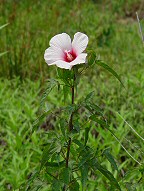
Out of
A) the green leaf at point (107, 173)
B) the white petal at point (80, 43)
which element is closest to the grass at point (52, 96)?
the green leaf at point (107, 173)

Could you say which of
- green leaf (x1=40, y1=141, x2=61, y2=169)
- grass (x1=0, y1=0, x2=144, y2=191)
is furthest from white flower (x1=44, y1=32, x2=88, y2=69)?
green leaf (x1=40, y1=141, x2=61, y2=169)

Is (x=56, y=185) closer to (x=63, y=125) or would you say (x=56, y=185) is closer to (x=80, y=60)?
(x=63, y=125)

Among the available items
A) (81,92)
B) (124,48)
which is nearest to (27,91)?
(81,92)

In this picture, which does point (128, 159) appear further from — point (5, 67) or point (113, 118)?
point (5, 67)

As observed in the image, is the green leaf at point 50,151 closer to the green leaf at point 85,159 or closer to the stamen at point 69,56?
the green leaf at point 85,159

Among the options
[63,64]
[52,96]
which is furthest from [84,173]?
[52,96]

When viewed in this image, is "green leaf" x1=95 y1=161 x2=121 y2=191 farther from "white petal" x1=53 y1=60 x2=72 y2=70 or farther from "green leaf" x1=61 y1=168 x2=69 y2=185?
"white petal" x1=53 y1=60 x2=72 y2=70

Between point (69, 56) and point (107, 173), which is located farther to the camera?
point (107, 173)
